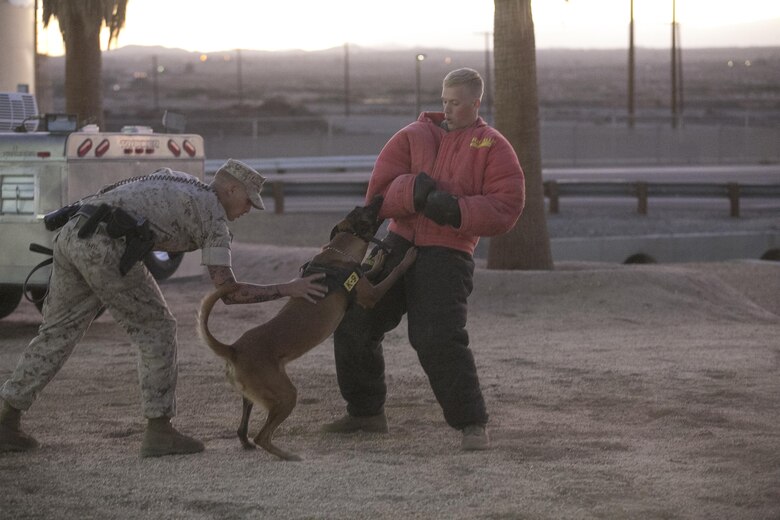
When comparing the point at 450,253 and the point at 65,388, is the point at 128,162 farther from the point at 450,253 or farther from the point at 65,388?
the point at 450,253

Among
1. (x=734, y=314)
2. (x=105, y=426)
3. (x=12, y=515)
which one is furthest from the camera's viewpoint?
(x=734, y=314)

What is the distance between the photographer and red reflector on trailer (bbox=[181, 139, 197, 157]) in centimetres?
1240

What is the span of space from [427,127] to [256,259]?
30.1 ft

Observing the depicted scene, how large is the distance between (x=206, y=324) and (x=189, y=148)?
6423mm

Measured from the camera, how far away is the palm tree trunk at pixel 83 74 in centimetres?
1698

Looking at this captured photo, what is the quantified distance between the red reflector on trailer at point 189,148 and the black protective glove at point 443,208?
20.3ft

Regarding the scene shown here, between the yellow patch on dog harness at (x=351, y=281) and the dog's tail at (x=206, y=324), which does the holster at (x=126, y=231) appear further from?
the yellow patch on dog harness at (x=351, y=281)

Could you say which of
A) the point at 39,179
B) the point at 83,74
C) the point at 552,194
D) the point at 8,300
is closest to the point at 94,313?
the point at 39,179

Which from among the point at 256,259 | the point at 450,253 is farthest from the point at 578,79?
the point at 450,253

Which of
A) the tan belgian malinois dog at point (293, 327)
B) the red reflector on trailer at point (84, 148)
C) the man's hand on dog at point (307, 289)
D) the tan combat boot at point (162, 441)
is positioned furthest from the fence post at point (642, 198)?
the tan combat boot at point (162, 441)

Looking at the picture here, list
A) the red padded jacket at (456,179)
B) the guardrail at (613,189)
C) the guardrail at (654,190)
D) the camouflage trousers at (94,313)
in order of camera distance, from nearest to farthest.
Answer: the camouflage trousers at (94,313)
the red padded jacket at (456,179)
the guardrail at (613,189)
the guardrail at (654,190)

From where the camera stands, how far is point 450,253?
682cm

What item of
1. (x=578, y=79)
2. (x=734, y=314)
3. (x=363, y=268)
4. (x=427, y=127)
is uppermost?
(x=578, y=79)

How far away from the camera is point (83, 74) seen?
17125 millimetres
